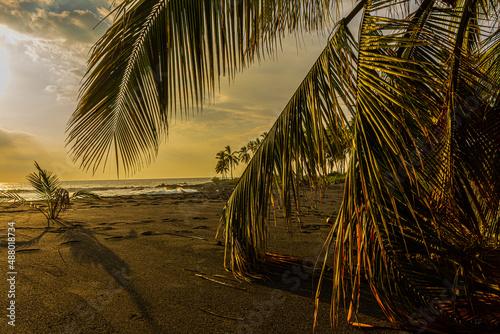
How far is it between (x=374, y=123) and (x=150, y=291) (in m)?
2.36

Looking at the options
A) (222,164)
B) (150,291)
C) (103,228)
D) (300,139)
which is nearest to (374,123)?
(300,139)

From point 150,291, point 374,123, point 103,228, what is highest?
point 374,123

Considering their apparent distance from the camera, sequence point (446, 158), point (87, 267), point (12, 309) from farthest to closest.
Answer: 1. point (87, 267)
2. point (12, 309)
3. point (446, 158)

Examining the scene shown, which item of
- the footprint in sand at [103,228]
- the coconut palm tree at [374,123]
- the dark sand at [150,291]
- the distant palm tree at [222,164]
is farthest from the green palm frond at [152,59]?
the distant palm tree at [222,164]

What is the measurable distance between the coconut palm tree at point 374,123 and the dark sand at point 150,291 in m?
0.65

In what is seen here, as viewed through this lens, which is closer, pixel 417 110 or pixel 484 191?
pixel 417 110

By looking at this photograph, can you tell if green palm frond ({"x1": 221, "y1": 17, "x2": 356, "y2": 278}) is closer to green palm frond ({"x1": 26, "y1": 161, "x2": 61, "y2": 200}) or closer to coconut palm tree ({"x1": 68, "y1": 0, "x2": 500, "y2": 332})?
coconut palm tree ({"x1": 68, "y1": 0, "x2": 500, "y2": 332})

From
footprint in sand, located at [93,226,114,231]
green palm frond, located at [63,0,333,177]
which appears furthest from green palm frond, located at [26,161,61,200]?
green palm frond, located at [63,0,333,177]

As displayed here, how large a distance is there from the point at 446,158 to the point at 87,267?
353 cm

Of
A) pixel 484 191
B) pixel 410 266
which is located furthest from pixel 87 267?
pixel 484 191

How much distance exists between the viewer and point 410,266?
1.97 metres

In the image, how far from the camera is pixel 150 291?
2.71 meters

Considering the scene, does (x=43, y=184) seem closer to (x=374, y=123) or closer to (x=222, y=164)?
(x=374, y=123)

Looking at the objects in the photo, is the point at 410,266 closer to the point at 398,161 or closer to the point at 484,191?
the point at 484,191
